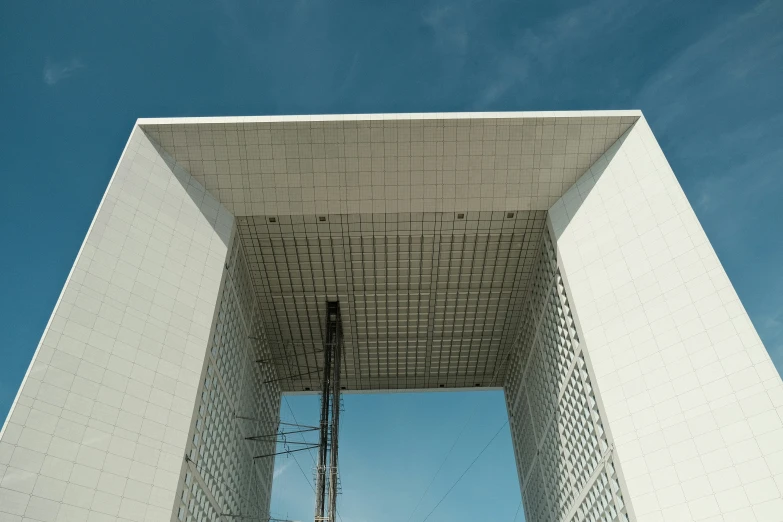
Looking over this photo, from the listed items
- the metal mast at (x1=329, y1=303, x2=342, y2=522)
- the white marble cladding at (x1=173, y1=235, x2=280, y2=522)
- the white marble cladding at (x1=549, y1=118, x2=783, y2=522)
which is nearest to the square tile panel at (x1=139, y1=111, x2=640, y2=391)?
the metal mast at (x1=329, y1=303, x2=342, y2=522)

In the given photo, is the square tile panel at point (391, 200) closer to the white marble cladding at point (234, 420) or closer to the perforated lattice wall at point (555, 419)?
the white marble cladding at point (234, 420)

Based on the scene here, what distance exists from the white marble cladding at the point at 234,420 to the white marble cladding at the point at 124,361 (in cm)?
133

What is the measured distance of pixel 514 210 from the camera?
28.2 meters

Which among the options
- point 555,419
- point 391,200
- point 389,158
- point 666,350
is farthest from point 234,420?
point 666,350

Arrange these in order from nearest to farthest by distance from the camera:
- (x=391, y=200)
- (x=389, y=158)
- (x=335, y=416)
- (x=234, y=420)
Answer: (x=389, y=158) → (x=391, y=200) → (x=234, y=420) → (x=335, y=416)

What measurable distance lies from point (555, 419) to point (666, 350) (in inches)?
375

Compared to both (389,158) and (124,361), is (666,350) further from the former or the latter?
(124,361)

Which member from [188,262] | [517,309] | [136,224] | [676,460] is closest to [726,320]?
[676,460]

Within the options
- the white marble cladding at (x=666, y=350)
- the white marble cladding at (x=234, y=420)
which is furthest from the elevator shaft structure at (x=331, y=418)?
the white marble cladding at (x=666, y=350)

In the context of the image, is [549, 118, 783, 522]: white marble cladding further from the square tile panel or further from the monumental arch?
the square tile panel

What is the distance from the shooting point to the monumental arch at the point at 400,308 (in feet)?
61.5

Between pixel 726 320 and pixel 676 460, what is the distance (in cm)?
473

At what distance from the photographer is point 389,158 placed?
26.3 meters

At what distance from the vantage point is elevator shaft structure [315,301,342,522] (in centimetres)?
2972
